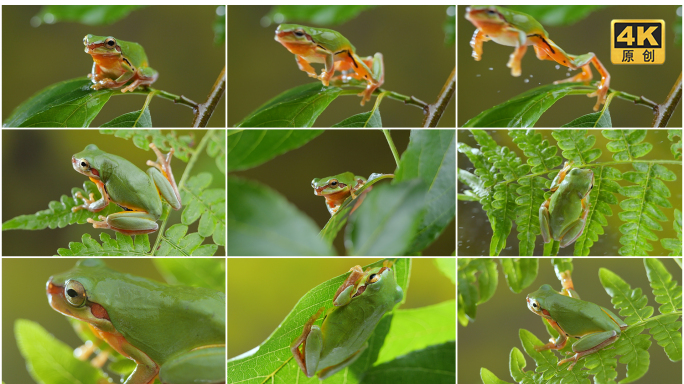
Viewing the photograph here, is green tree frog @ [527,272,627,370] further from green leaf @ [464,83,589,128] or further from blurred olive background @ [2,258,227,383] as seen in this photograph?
blurred olive background @ [2,258,227,383]

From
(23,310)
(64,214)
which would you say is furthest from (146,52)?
(23,310)

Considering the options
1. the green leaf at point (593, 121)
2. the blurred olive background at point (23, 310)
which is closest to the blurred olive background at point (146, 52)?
the blurred olive background at point (23, 310)

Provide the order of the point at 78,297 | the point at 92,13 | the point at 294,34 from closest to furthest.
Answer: the point at 78,297 → the point at 294,34 → the point at 92,13

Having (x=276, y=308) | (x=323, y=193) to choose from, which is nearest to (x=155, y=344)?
(x=276, y=308)

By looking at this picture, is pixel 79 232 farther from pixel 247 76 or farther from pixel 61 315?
Answer: pixel 247 76

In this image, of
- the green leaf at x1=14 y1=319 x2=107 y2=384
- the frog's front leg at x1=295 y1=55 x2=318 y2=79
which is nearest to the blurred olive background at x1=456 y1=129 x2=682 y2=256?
the frog's front leg at x1=295 y1=55 x2=318 y2=79

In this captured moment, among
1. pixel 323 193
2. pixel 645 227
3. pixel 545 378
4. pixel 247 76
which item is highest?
pixel 247 76

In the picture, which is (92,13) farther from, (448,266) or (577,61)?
(577,61)
